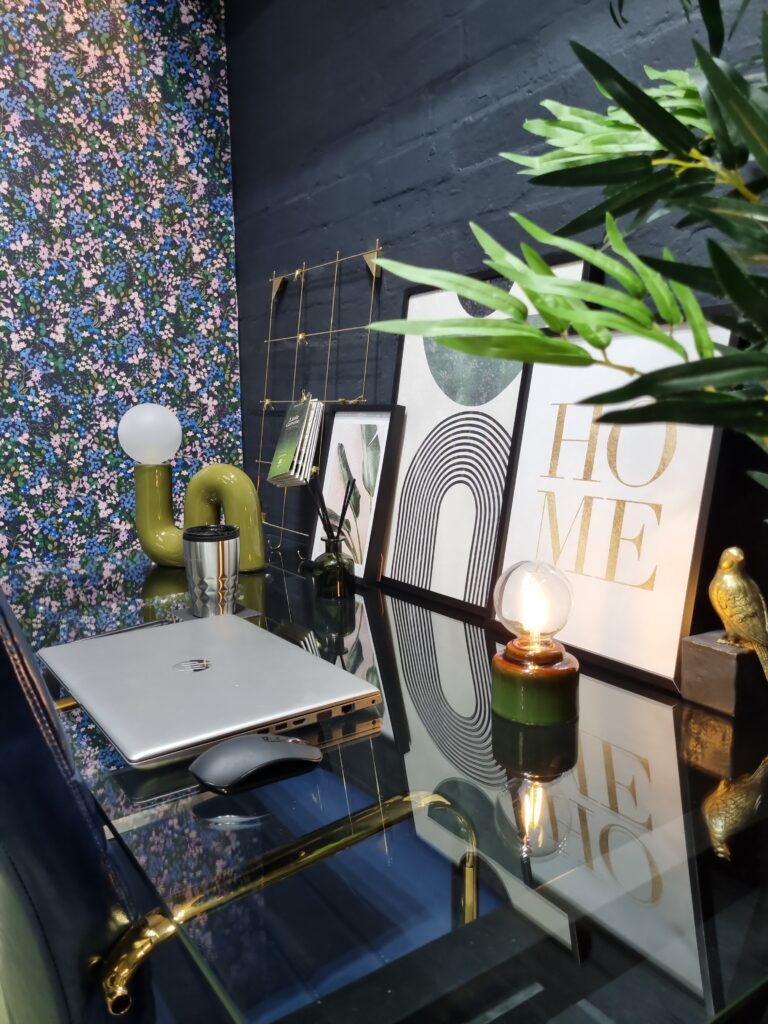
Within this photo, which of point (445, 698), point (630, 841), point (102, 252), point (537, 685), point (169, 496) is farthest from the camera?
point (102, 252)

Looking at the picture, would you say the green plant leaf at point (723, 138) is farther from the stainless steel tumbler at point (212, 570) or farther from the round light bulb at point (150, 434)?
the round light bulb at point (150, 434)

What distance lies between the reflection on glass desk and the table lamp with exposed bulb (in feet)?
0.11

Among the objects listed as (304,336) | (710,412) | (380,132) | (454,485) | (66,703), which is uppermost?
(380,132)

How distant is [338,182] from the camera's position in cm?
168

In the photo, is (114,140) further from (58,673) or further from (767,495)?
(767,495)

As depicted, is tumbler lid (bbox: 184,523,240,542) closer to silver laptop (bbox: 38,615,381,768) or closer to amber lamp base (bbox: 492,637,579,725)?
silver laptop (bbox: 38,615,381,768)

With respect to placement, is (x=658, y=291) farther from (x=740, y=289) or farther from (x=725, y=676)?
(x=725, y=676)

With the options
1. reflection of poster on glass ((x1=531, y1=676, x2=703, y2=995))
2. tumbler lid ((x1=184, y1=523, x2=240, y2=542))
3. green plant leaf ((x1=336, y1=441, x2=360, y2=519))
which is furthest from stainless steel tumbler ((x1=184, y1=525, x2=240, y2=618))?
reflection of poster on glass ((x1=531, y1=676, x2=703, y2=995))

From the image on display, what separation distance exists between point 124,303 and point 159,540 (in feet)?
2.33

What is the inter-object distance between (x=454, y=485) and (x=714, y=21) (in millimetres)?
825

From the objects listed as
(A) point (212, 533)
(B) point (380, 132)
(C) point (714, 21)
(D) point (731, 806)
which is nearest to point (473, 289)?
(C) point (714, 21)

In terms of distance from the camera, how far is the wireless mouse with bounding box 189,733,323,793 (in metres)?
0.66

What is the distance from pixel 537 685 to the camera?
30.3 inches

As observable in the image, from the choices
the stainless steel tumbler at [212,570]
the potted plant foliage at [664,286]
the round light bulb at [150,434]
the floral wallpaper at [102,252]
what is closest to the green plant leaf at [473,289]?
the potted plant foliage at [664,286]
